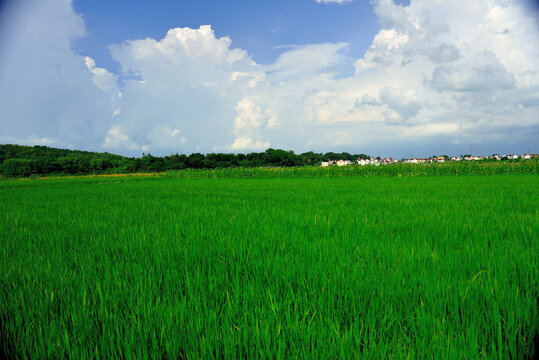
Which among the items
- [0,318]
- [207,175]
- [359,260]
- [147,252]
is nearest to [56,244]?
[147,252]

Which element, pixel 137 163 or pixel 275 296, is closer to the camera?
pixel 275 296

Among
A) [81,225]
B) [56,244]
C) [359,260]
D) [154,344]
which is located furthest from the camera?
[81,225]

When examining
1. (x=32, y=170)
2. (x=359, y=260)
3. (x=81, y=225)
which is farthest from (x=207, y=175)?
(x=32, y=170)

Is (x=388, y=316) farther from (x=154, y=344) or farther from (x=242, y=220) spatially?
(x=242, y=220)

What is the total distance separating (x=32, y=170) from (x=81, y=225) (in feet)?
→ 329

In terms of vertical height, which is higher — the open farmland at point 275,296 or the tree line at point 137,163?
the tree line at point 137,163

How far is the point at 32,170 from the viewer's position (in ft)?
258

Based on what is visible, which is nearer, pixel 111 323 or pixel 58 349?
pixel 58 349

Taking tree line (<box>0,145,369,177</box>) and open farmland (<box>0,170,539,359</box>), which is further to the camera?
tree line (<box>0,145,369,177</box>)

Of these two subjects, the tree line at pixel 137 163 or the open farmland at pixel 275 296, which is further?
the tree line at pixel 137 163

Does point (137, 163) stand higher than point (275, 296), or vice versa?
point (137, 163)

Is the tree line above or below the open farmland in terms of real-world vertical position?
above

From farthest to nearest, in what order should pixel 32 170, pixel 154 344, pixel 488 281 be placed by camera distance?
pixel 32 170 → pixel 488 281 → pixel 154 344

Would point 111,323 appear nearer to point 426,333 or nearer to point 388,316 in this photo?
point 388,316
